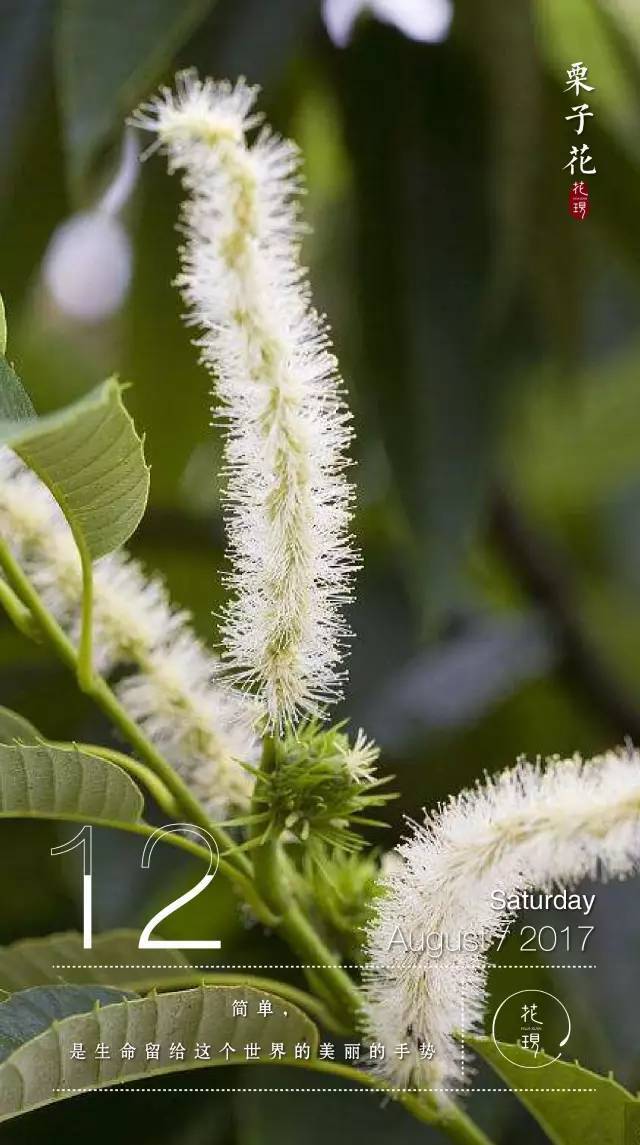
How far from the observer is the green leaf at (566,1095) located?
0.34 meters

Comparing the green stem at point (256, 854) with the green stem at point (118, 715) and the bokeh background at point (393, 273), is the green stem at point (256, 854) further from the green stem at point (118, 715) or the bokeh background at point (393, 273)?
the bokeh background at point (393, 273)

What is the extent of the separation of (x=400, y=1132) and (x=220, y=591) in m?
0.20

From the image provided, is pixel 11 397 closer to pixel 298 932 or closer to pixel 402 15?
pixel 298 932

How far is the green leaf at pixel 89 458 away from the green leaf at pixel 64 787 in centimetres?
5

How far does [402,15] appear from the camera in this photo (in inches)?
26.1

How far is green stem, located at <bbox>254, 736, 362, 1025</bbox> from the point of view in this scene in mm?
341

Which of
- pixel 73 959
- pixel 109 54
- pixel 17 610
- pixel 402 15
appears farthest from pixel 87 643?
pixel 402 15

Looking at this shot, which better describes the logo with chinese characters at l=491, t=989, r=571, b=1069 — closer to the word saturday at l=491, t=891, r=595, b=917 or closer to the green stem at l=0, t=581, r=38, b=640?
the word saturday at l=491, t=891, r=595, b=917

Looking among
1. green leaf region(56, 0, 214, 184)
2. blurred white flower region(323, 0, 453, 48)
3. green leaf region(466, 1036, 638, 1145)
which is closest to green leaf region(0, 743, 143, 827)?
green leaf region(466, 1036, 638, 1145)

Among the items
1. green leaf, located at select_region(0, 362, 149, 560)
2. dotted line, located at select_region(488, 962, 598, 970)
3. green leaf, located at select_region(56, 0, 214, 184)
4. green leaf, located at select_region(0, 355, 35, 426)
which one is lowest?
dotted line, located at select_region(488, 962, 598, 970)

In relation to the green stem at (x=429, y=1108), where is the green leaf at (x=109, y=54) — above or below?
above

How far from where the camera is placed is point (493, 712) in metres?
0.68

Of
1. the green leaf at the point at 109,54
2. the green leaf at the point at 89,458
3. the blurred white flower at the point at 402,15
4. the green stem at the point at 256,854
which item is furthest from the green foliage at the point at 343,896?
the blurred white flower at the point at 402,15

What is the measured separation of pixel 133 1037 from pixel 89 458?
5.4 inches
